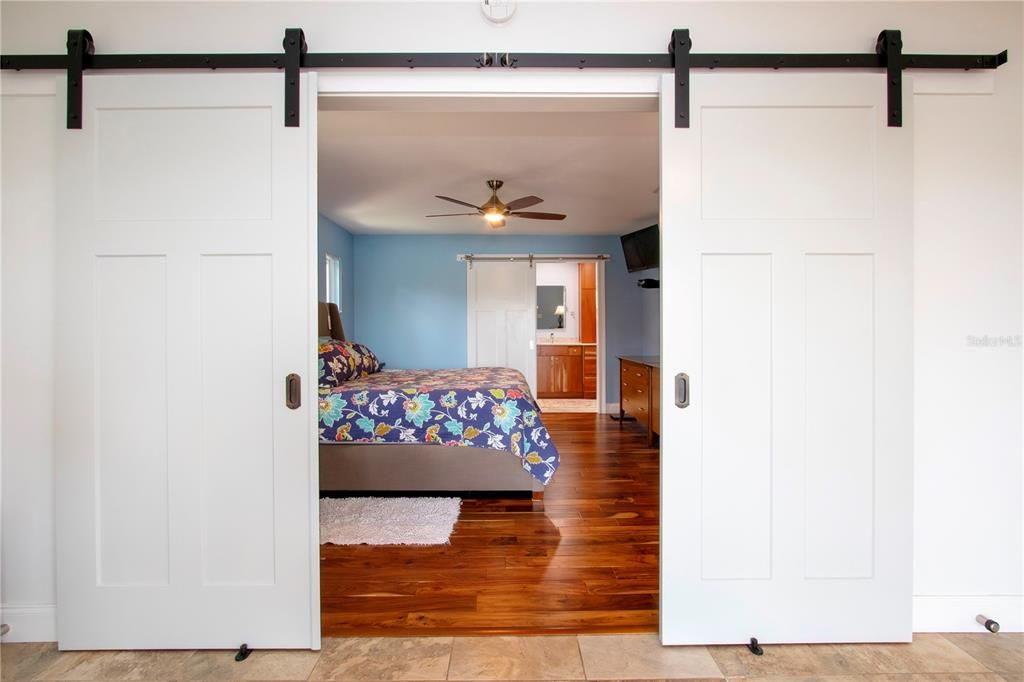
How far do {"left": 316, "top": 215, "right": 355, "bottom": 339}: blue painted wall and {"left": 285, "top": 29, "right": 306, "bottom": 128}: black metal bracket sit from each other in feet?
12.0

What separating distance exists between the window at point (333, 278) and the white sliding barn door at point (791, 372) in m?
4.58

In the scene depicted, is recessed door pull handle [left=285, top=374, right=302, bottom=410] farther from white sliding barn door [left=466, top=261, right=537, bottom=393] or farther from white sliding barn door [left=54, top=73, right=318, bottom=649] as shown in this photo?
white sliding barn door [left=466, top=261, right=537, bottom=393]

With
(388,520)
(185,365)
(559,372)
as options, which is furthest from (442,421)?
(559,372)

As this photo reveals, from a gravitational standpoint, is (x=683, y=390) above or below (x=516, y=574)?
above

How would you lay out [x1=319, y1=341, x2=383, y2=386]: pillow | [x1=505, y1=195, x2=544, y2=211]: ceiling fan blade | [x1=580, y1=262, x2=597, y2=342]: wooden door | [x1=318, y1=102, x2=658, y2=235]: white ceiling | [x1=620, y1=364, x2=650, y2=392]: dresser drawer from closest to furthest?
[x1=318, y1=102, x2=658, y2=235]: white ceiling < [x1=319, y1=341, x2=383, y2=386]: pillow < [x1=505, y1=195, x2=544, y2=211]: ceiling fan blade < [x1=620, y1=364, x2=650, y2=392]: dresser drawer < [x1=580, y1=262, x2=597, y2=342]: wooden door

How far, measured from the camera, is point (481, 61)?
170 cm

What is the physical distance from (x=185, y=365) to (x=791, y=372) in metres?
2.19

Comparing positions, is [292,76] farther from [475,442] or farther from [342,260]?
[342,260]

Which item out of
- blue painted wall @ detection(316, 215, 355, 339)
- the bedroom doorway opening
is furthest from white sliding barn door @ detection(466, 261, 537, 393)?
blue painted wall @ detection(316, 215, 355, 339)

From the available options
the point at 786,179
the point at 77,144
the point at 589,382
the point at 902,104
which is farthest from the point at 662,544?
the point at 589,382

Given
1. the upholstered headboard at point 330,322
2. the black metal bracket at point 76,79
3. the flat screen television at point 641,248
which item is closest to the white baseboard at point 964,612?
the black metal bracket at point 76,79

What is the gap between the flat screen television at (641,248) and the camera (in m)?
5.47

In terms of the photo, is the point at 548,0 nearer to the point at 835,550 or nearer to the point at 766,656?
the point at 835,550

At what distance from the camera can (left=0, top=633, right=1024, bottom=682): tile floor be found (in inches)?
62.4
